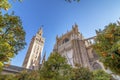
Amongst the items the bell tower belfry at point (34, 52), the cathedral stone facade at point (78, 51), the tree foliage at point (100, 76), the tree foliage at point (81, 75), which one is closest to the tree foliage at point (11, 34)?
the tree foliage at point (81, 75)

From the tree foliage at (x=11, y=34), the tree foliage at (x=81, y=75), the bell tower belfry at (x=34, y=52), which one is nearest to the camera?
the tree foliage at (x=11, y=34)

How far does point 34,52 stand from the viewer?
206ft

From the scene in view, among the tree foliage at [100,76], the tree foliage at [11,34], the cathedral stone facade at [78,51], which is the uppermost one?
the cathedral stone facade at [78,51]

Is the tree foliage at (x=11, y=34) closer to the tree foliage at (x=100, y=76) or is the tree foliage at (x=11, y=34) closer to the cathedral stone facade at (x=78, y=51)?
the tree foliage at (x=100, y=76)

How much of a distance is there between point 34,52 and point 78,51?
3041 centimetres

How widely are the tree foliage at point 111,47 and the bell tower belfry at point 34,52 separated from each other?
4502cm

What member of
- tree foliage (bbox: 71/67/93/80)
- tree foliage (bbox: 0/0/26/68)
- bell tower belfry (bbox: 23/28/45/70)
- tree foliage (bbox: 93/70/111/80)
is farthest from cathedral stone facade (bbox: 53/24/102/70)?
tree foliage (bbox: 0/0/26/68)

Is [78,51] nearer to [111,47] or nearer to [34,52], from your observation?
[111,47]

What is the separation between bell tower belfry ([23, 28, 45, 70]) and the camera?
5519 cm

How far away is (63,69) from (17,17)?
26.1ft

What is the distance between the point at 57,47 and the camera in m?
49.2

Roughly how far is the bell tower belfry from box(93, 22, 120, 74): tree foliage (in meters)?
45.0

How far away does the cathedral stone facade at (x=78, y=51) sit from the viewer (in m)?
34.8

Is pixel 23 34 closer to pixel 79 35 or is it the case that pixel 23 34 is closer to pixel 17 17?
pixel 17 17
